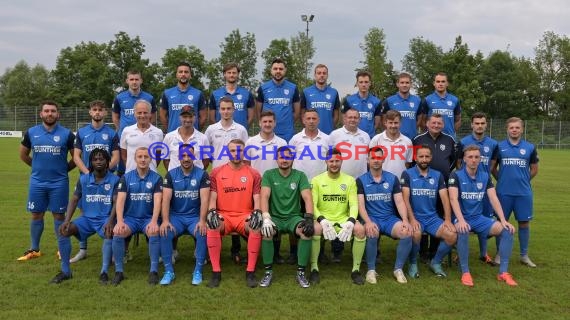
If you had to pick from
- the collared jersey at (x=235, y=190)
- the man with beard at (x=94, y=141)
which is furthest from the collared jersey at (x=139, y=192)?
the man with beard at (x=94, y=141)

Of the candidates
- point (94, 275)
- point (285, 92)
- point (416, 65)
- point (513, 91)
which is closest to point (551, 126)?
point (513, 91)

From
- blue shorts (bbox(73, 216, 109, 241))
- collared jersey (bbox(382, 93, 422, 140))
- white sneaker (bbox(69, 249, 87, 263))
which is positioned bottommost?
white sneaker (bbox(69, 249, 87, 263))

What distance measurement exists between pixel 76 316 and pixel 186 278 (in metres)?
1.33

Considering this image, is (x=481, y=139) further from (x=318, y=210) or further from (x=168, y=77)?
(x=168, y=77)

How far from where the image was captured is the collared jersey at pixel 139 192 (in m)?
5.27

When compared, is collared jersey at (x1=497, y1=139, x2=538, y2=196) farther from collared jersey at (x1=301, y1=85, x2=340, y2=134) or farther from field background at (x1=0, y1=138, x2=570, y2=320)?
collared jersey at (x1=301, y1=85, x2=340, y2=134)

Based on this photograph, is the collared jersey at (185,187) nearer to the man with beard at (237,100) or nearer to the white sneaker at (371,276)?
the man with beard at (237,100)

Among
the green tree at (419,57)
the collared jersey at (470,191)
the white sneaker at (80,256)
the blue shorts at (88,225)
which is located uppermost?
the green tree at (419,57)

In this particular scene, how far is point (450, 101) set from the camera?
6.67 m

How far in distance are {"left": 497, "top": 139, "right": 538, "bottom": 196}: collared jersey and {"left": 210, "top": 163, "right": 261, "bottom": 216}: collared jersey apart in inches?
125

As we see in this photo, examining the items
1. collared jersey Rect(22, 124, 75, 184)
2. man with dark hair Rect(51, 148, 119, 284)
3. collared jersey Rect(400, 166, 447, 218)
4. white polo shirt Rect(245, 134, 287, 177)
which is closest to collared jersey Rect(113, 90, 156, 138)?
collared jersey Rect(22, 124, 75, 184)

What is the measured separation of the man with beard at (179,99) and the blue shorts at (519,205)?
4.31m

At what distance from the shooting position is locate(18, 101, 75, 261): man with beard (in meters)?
5.87

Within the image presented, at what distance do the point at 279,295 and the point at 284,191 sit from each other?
128 cm
